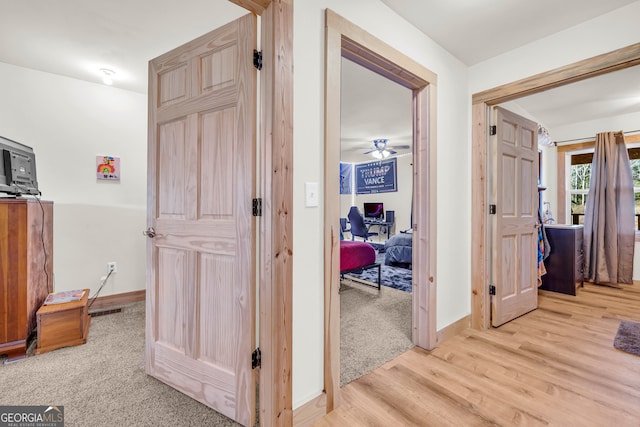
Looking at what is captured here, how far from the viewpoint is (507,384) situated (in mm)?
1661

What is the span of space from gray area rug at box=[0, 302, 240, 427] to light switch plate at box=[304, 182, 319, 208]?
1166 millimetres

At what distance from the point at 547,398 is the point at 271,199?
1.91 m

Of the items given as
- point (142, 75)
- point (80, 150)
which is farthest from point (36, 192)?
point (142, 75)

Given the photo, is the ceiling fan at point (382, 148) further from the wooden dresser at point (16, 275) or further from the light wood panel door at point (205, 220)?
the wooden dresser at point (16, 275)

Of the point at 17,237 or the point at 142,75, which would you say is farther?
the point at 142,75

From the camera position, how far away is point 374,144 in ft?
19.6

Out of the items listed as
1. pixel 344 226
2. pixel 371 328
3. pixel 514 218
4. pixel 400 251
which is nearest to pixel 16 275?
pixel 371 328

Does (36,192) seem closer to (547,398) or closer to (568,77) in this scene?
(547,398)

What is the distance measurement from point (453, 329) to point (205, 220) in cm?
215

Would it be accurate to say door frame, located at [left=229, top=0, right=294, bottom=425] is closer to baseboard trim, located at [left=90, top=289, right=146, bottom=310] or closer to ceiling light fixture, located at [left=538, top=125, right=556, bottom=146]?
baseboard trim, located at [left=90, top=289, right=146, bottom=310]

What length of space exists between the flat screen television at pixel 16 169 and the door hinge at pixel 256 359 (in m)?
2.21

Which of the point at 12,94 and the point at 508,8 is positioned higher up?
the point at 508,8

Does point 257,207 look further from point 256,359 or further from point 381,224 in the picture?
point 381,224

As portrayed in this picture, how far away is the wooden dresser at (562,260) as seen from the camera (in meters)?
3.30
